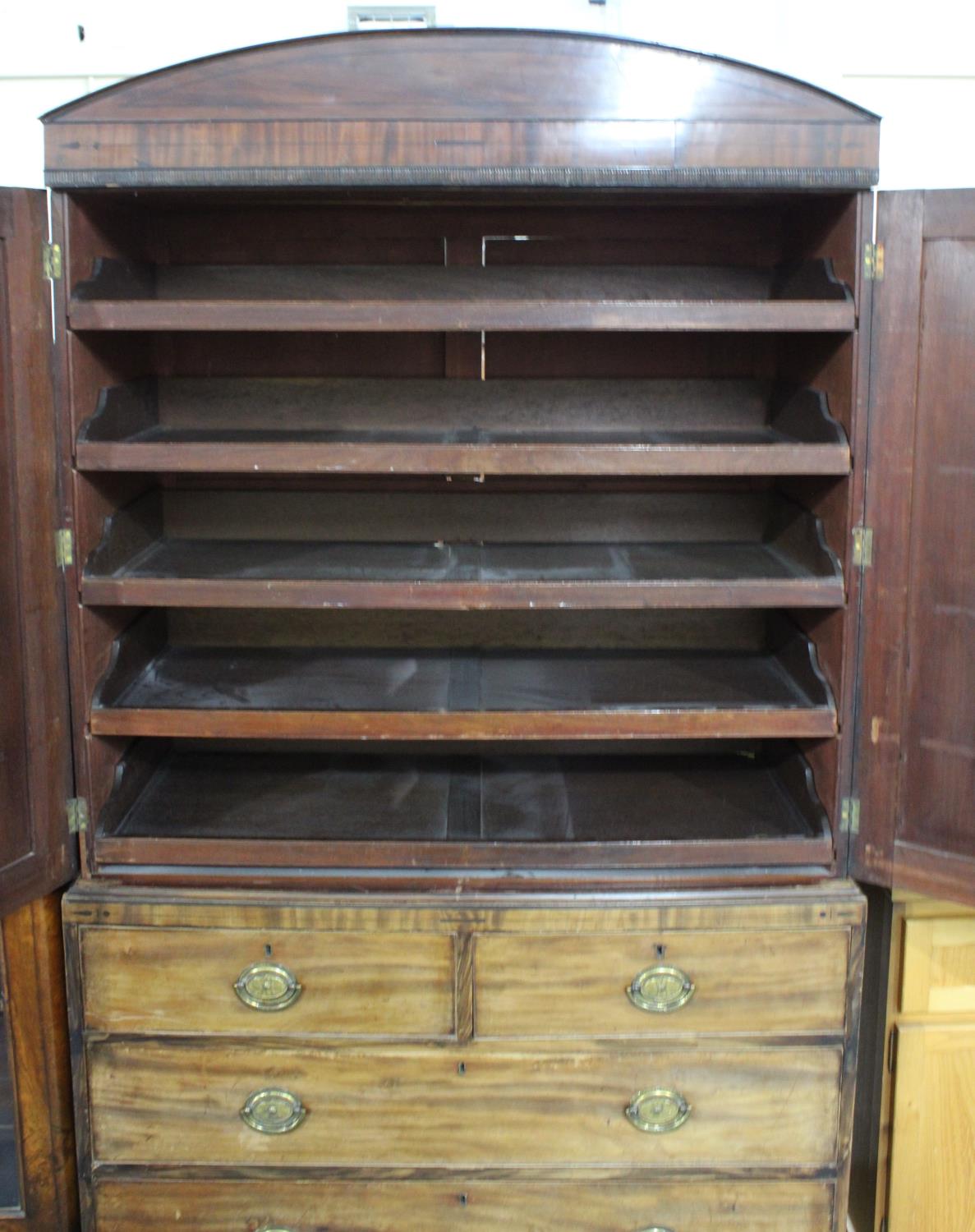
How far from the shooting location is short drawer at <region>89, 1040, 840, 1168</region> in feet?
6.08

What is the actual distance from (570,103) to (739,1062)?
4.83 feet

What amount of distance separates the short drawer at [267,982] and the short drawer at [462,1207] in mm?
272

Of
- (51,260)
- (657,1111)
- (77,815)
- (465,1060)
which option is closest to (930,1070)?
(657,1111)

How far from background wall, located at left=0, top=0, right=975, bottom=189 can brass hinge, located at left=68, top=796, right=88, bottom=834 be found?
128 centimetres

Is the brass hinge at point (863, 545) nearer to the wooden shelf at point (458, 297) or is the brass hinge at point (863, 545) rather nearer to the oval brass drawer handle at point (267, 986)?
the wooden shelf at point (458, 297)

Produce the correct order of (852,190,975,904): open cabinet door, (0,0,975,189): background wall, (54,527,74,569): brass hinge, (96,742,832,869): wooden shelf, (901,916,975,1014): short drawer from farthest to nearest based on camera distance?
1. (0,0,975,189): background wall
2. (901,916,975,1014): short drawer
3. (96,742,832,869): wooden shelf
4. (54,527,74,569): brass hinge
5. (852,190,975,904): open cabinet door

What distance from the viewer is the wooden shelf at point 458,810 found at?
1.84 metres

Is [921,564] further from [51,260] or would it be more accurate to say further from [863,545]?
[51,260]

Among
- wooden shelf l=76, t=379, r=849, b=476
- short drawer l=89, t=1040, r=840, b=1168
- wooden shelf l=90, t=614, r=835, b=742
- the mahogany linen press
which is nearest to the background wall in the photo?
the mahogany linen press

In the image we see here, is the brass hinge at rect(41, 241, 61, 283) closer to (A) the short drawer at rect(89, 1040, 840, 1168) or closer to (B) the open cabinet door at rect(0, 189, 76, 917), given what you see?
(B) the open cabinet door at rect(0, 189, 76, 917)

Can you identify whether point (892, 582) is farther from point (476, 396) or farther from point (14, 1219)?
point (14, 1219)

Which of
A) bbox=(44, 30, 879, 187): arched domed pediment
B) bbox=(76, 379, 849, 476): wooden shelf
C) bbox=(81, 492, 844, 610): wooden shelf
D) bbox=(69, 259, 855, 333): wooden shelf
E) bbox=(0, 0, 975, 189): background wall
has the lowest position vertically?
bbox=(81, 492, 844, 610): wooden shelf

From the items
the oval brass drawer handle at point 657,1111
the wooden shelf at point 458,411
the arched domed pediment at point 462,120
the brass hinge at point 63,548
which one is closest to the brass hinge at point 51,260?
the arched domed pediment at point 462,120

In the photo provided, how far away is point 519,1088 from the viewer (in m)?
1.86
